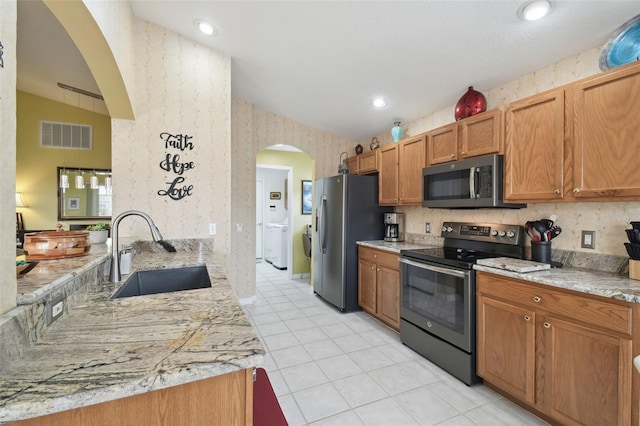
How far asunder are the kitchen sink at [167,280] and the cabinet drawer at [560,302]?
1952 mm

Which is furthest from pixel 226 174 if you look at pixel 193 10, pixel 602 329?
pixel 602 329

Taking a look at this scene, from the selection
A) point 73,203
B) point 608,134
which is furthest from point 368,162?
point 73,203

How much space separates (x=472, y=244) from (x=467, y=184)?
A: 0.63 meters

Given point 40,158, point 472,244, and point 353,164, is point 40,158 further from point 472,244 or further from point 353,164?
point 472,244

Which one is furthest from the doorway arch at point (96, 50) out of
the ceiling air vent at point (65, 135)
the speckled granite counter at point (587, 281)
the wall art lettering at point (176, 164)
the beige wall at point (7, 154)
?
the ceiling air vent at point (65, 135)

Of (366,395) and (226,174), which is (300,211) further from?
(366,395)

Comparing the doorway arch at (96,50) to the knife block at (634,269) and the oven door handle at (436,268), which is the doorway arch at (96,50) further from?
the knife block at (634,269)

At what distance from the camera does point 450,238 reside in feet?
9.80

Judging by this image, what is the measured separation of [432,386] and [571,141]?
1.95 meters

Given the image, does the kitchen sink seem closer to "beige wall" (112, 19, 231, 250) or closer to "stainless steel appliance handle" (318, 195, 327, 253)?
"beige wall" (112, 19, 231, 250)

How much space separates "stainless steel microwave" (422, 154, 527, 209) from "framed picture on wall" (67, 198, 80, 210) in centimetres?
600

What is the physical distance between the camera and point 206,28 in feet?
8.13

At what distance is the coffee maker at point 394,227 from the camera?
364cm

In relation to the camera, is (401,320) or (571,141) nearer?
(571,141)
